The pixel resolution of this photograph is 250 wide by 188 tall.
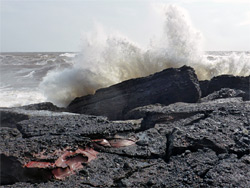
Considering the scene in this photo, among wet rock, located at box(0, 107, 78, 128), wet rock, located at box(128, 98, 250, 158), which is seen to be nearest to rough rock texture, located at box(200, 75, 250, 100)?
wet rock, located at box(128, 98, 250, 158)

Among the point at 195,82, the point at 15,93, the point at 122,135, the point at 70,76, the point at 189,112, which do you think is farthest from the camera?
the point at 15,93

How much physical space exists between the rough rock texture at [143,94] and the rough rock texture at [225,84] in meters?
1.06

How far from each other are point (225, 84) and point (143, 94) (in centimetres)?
261

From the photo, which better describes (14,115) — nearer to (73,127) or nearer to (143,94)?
(73,127)

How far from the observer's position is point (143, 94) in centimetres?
731

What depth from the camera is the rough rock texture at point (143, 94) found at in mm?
7102

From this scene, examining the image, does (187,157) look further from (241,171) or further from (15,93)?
(15,93)

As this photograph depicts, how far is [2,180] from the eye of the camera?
3.01 metres

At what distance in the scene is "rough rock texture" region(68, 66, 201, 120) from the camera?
7.10 m

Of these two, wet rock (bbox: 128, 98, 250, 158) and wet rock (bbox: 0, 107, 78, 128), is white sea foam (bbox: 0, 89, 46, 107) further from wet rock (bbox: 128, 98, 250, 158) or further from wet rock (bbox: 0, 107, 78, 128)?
wet rock (bbox: 128, 98, 250, 158)

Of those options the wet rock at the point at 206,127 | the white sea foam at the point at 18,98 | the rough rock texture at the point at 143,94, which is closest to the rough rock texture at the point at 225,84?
the rough rock texture at the point at 143,94

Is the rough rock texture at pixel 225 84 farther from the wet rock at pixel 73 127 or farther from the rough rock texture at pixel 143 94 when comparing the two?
the wet rock at pixel 73 127

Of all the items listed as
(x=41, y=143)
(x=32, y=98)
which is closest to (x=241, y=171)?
(x=41, y=143)

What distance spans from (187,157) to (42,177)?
155 centimetres
